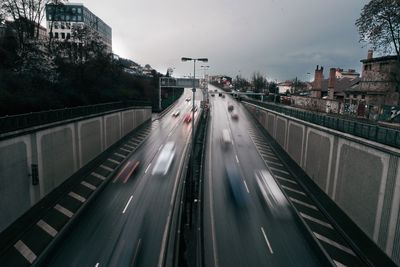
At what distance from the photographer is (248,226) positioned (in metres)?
18.5

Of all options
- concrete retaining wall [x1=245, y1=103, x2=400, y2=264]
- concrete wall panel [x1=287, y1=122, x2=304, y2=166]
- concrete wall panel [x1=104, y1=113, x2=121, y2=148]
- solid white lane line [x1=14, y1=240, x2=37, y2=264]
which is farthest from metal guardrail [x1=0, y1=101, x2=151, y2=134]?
concrete wall panel [x1=287, y1=122, x2=304, y2=166]

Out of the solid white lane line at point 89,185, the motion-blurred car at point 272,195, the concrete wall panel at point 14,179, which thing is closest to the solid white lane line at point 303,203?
the motion-blurred car at point 272,195

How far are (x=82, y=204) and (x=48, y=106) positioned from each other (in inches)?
623

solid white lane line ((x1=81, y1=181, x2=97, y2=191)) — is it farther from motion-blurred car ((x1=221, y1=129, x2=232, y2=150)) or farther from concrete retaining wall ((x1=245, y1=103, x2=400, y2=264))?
concrete retaining wall ((x1=245, y1=103, x2=400, y2=264))

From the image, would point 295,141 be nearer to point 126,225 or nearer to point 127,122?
point 126,225

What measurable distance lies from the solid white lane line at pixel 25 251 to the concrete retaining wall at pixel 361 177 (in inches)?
786

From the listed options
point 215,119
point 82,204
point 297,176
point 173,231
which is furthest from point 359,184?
point 215,119

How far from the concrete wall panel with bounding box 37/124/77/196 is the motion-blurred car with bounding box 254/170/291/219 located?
1849 cm

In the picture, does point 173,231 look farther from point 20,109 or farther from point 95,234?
point 20,109

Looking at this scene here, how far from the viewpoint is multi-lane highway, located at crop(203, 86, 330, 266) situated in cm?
1515

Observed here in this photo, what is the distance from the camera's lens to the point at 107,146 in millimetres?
36875

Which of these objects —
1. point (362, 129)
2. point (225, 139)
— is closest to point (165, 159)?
point (225, 139)

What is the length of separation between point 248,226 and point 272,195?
6.07 m

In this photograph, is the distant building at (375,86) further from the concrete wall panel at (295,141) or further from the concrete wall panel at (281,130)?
the concrete wall panel at (295,141)
